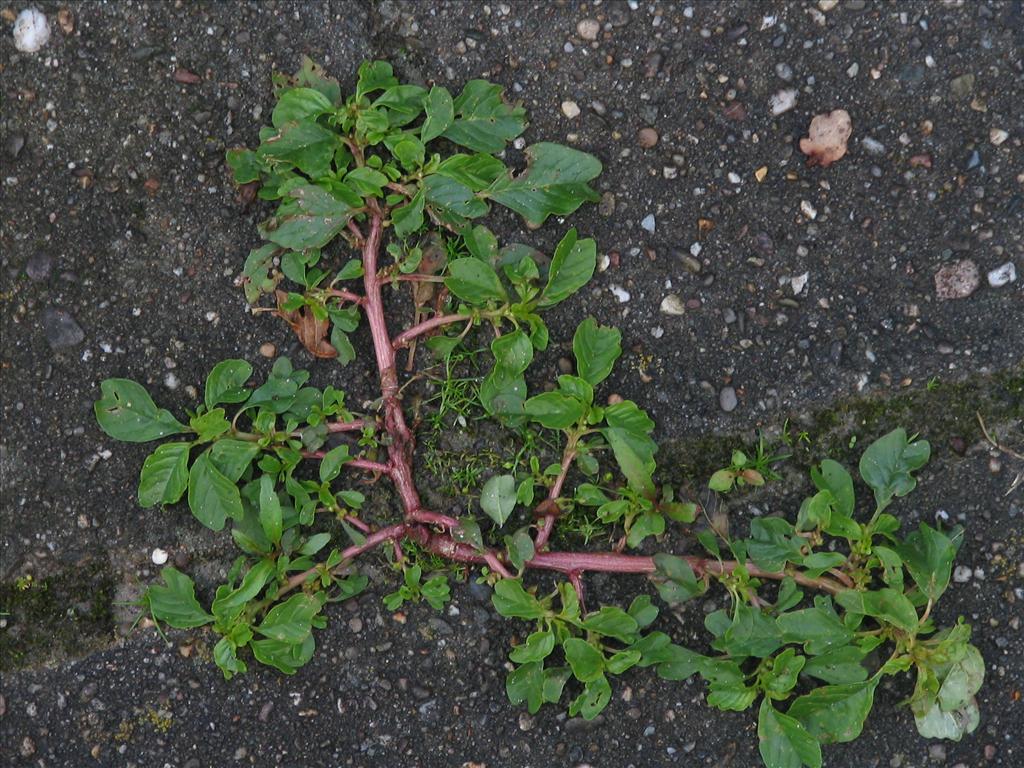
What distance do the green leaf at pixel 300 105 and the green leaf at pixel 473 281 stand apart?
1.63ft

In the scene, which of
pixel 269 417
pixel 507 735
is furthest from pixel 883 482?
pixel 269 417

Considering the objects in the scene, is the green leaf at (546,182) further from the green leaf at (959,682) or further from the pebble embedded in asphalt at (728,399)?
the green leaf at (959,682)

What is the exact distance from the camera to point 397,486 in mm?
2316

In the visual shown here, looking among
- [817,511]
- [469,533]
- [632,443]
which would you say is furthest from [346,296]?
[817,511]

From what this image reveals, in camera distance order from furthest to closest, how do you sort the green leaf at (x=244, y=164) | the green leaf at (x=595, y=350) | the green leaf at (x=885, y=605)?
the green leaf at (x=244, y=164)
the green leaf at (x=595, y=350)
the green leaf at (x=885, y=605)

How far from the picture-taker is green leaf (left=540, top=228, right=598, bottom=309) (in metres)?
2.23

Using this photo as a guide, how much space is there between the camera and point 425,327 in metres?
2.30

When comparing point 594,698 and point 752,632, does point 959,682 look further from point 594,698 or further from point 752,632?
point 594,698

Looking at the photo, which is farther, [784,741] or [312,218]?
[312,218]

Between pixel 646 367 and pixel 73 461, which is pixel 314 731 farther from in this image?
pixel 646 367

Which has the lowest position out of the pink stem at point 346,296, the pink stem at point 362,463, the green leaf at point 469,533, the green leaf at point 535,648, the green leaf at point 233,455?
the green leaf at point 535,648

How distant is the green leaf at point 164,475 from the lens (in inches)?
88.8

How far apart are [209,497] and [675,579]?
3.59ft

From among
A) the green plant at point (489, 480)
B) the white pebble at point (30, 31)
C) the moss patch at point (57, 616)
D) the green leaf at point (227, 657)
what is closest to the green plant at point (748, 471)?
the green plant at point (489, 480)
